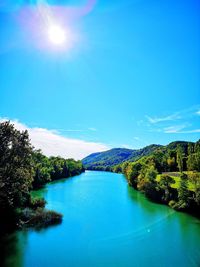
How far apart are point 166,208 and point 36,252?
23442 mm

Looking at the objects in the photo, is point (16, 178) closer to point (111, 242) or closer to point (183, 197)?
point (111, 242)

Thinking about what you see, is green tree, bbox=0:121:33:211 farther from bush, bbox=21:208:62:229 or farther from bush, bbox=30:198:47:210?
bush, bbox=30:198:47:210

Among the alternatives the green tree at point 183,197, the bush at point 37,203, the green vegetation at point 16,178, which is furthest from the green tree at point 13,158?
the green tree at point 183,197

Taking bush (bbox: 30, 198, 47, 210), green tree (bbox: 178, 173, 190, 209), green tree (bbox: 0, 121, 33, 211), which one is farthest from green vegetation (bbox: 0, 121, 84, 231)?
green tree (bbox: 178, 173, 190, 209)

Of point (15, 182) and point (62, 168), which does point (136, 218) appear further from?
point (62, 168)

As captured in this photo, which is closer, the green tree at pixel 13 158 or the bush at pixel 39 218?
the green tree at pixel 13 158

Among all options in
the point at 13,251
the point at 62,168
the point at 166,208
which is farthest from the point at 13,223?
the point at 62,168

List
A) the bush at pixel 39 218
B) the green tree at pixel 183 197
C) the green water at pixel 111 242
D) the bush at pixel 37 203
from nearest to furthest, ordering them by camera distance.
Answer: the green water at pixel 111 242
the bush at pixel 39 218
the bush at pixel 37 203
the green tree at pixel 183 197

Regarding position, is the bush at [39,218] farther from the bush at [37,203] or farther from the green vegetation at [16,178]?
the bush at [37,203]

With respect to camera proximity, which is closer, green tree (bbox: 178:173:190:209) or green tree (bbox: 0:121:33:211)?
green tree (bbox: 0:121:33:211)

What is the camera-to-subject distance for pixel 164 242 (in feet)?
67.4

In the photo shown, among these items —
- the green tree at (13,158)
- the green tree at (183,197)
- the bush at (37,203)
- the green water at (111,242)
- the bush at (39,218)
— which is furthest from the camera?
the green tree at (183,197)

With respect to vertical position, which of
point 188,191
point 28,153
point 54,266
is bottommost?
point 54,266

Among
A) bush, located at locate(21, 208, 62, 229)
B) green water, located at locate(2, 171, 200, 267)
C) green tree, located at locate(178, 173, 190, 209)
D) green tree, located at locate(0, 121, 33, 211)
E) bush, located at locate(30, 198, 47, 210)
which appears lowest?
green water, located at locate(2, 171, 200, 267)
